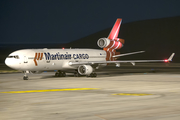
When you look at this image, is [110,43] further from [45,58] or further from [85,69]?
[45,58]

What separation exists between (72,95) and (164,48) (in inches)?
6230

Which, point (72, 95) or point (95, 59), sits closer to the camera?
point (72, 95)

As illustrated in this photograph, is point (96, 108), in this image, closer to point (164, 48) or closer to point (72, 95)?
point (72, 95)

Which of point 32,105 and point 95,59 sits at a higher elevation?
point 95,59

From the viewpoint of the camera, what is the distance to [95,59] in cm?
4750

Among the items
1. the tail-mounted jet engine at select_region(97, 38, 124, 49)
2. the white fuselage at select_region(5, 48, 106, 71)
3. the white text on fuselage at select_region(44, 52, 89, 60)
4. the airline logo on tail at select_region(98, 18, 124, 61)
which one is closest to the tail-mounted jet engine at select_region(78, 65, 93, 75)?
the white fuselage at select_region(5, 48, 106, 71)

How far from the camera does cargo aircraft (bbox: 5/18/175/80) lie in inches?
1564

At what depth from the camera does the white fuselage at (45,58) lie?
39469mm

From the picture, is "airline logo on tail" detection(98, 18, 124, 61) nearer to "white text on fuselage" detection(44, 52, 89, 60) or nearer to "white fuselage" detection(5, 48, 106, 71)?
"white fuselage" detection(5, 48, 106, 71)

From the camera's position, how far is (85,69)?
4212 centimetres

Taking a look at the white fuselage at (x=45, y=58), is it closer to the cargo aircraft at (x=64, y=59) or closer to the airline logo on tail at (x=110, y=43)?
the cargo aircraft at (x=64, y=59)

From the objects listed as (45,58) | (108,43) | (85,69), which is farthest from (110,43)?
(45,58)

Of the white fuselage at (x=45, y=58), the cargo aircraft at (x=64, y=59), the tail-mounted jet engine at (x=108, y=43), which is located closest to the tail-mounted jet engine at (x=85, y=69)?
the cargo aircraft at (x=64, y=59)

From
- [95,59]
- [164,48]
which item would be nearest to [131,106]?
[95,59]
